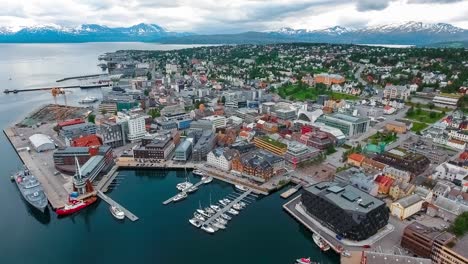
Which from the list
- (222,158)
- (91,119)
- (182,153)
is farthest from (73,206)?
(91,119)

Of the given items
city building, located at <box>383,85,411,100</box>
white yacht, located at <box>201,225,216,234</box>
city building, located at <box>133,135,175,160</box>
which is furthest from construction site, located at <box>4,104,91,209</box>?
city building, located at <box>383,85,411,100</box>

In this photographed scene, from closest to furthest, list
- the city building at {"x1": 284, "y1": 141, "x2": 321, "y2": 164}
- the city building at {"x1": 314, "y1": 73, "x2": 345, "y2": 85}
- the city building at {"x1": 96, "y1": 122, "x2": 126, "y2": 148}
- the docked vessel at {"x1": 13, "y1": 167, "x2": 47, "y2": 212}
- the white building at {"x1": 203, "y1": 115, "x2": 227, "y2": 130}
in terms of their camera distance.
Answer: the docked vessel at {"x1": 13, "y1": 167, "x2": 47, "y2": 212}, the city building at {"x1": 284, "y1": 141, "x2": 321, "y2": 164}, the city building at {"x1": 96, "y1": 122, "x2": 126, "y2": 148}, the white building at {"x1": 203, "y1": 115, "x2": 227, "y2": 130}, the city building at {"x1": 314, "y1": 73, "x2": 345, "y2": 85}

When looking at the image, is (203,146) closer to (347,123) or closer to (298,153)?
(298,153)

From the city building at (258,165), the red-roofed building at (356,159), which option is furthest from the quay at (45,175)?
the red-roofed building at (356,159)

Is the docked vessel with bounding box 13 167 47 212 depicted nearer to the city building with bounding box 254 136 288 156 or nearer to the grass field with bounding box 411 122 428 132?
the city building with bounding box 254 136 288 156

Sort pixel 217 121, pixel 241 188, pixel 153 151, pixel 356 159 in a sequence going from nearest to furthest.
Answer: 1. pixel 241 188
2. pixel 356 159
3. pixel 153 151
4. pixel 217 121

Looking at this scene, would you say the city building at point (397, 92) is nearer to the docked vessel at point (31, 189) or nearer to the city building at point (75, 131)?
the city building at point (75, 131)

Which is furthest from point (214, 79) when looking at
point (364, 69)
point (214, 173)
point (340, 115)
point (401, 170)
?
point (401, 170)
